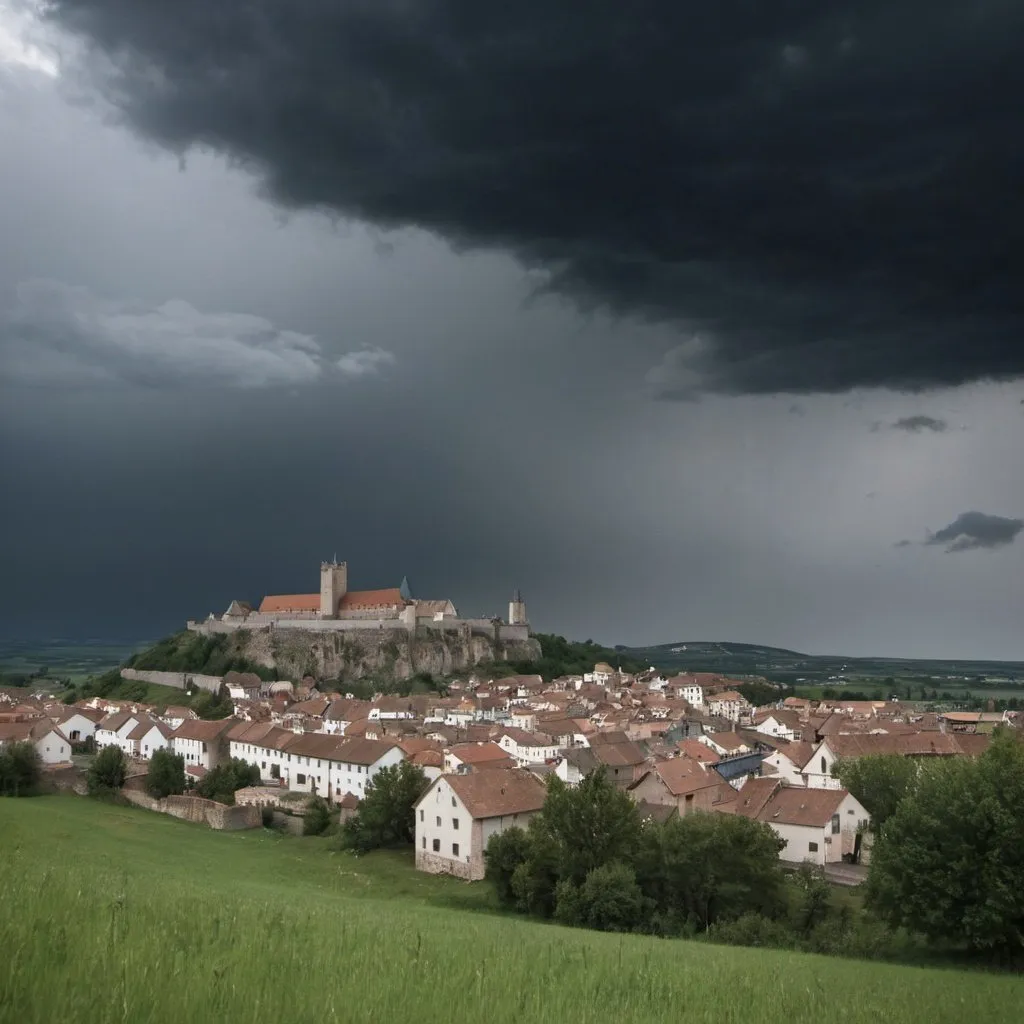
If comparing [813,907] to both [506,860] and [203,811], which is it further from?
[203,811]

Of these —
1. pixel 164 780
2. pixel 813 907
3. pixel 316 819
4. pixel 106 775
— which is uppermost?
pixel 813 907

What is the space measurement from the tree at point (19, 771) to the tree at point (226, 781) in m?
12.2

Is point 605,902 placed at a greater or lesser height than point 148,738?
greater

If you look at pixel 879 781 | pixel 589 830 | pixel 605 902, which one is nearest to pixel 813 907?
pixel 605 902

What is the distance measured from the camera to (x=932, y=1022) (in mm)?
11008

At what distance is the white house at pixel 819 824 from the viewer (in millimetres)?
52562

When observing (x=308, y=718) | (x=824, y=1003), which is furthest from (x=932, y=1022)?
(x=308, y=718)

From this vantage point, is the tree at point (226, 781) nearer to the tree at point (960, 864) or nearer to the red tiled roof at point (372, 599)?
the tree at point (960, 864)

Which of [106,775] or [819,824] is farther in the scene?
[106,775]

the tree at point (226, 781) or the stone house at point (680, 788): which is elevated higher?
the stone house at point (680, 788)

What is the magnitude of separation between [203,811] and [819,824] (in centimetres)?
4162

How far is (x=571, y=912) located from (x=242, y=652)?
428 ft

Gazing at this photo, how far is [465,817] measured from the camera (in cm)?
5109

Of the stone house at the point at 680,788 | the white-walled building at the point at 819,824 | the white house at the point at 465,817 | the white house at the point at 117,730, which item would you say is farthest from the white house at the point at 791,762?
the white house at the point at 117,730
